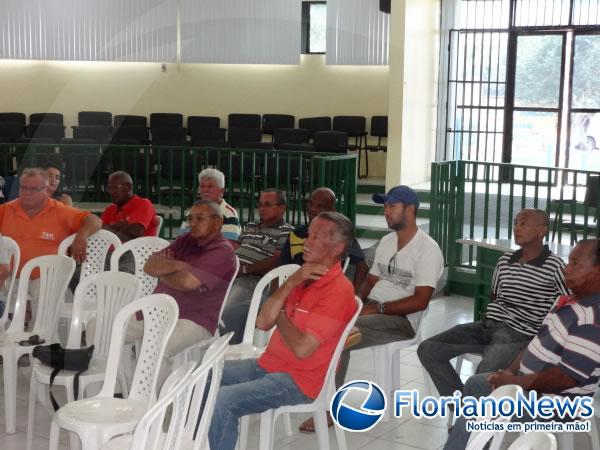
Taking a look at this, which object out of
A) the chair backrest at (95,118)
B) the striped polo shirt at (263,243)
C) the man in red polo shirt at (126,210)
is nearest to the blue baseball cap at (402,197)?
the striped polo shirt at (263,243)

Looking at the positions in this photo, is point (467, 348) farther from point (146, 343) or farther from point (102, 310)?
point (102, 310)

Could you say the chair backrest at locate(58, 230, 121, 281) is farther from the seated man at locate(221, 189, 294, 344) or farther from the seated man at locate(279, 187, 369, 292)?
the seated man at locate(279, 187, 369, 292)

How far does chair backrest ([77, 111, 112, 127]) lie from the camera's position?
468 inches

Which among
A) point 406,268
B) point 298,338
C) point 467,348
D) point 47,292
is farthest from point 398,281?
point 47,292

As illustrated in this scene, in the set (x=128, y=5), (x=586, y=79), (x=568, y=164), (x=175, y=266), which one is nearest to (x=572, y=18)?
(x=586, y=79)

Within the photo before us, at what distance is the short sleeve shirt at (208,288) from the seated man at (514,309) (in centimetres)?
93

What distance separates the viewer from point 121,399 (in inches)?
124

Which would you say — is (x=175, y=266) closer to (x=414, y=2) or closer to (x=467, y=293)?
(x=467, y=293)

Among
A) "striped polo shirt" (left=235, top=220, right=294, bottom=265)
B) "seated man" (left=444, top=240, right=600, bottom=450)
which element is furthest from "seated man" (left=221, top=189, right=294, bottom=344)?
"seated man" (left=444, top=240, right=600, bottom=450)

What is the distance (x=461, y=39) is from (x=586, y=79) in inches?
57.2

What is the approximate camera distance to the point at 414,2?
9.24m

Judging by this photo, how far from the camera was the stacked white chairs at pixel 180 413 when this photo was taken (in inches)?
87.9

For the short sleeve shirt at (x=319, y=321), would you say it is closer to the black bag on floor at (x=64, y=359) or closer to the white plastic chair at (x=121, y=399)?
the white plastic chair at (x=121, y=399)

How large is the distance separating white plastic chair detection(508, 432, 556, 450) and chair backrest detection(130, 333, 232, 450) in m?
0.86
